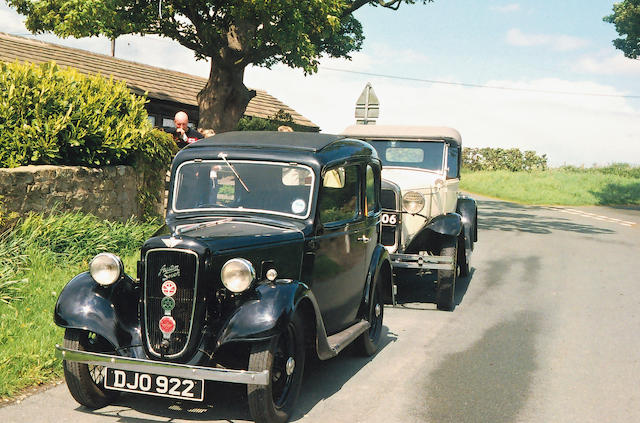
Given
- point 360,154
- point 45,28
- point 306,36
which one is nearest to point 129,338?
point 360,154

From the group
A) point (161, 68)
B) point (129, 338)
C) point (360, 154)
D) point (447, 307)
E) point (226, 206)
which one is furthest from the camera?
point (161, 68)

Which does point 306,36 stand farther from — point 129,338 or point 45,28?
point 129,338

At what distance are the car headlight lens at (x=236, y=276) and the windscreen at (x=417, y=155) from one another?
22.1ft

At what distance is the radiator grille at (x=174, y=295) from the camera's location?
4609mm

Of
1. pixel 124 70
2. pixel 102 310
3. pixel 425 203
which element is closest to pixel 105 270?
pixel 102 310

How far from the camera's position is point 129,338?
4824 millimetres

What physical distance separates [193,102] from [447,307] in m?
17.1

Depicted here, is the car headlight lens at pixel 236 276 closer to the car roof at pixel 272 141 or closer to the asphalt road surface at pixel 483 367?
the asphalt road surface at pixel 483 367

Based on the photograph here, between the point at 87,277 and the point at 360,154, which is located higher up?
the point at 360,154

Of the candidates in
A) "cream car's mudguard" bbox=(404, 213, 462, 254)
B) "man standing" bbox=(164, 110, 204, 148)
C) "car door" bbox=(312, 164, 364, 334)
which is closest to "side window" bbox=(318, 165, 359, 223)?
"car door" bbox=(312, 164, 364, 334)

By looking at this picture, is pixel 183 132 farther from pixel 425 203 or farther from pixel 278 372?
pixel 278 372

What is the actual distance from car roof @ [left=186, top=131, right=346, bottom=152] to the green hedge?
3687 mm

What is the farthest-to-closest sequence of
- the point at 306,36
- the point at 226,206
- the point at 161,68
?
1. the point at 161,68
2. the point at 306,36
3. the point at 226,206

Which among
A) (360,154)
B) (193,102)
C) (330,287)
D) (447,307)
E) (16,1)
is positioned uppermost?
(16,1)
